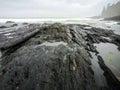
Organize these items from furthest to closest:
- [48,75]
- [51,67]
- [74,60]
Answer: [74,60] < [51,67] < [48,75]

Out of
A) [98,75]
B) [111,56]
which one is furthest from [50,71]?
[111,56]

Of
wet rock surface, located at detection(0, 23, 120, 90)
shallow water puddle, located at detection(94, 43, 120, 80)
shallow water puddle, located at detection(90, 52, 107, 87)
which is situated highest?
wet rock surface, located at detection(0, 23, 120, 90)

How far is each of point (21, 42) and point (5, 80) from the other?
466 cm

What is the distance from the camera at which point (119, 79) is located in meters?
6.30

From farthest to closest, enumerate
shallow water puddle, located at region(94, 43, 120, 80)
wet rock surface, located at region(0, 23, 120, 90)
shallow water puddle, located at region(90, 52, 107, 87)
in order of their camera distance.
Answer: shallow water puddle, located at region(94, 43, 120, 80)
shallow water puddle, located at region(90, 52, 107, 87)
wet rock surface, located at region(0, 23, 120, 90)

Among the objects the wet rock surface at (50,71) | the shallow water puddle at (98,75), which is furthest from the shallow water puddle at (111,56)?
the shallow water puddle at (98,75)

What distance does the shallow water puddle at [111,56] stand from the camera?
7.43m

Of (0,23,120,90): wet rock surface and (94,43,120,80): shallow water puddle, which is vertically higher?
(0,23,120,90): wet rock surface

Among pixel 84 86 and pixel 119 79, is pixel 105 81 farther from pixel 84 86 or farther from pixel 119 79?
pixel 84 86

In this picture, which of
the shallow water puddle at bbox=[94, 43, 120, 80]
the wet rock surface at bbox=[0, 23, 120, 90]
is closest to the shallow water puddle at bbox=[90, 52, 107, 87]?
the wet rock surface at bbox=[0, 23, 120, 90]

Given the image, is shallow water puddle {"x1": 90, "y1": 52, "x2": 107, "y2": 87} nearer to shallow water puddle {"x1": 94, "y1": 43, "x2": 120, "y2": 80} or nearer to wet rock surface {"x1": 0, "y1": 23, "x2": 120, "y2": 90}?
wet rock surface {"x1": 0, "y1": 23, "x2": 120, "y2": 90}

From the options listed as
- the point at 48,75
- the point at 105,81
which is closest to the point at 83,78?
the point at 105,81

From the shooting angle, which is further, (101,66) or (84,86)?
(101,66)

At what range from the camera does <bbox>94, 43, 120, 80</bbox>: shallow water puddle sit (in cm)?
743
